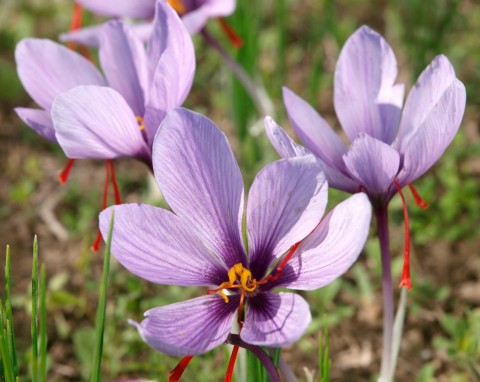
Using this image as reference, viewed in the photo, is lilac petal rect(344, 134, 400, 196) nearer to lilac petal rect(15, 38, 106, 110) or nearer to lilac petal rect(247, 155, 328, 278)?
lilac petal rect(247, 155, 328, 278)

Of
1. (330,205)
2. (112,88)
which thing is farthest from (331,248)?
(330,205)

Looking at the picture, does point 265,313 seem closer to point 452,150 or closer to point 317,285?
point 317,285

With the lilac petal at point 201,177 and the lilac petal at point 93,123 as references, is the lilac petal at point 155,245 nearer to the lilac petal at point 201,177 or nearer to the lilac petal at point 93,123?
the lilac petal at point 201,177

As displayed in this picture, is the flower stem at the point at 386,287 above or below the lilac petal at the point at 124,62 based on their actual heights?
below

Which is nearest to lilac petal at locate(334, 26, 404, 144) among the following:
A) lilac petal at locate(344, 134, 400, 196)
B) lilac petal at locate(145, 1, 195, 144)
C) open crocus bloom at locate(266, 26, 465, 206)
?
open crocus bloom at locate(266, 26, 465, 206)

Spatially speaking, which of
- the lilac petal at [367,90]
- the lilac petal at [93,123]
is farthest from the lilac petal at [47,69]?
the lilac petal at [367,90]

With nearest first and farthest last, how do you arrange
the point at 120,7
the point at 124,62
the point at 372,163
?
the point at 372,163 < the point at 124,62 < the point at 120,7

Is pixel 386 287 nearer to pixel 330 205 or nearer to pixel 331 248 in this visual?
A: pixel 331 248
